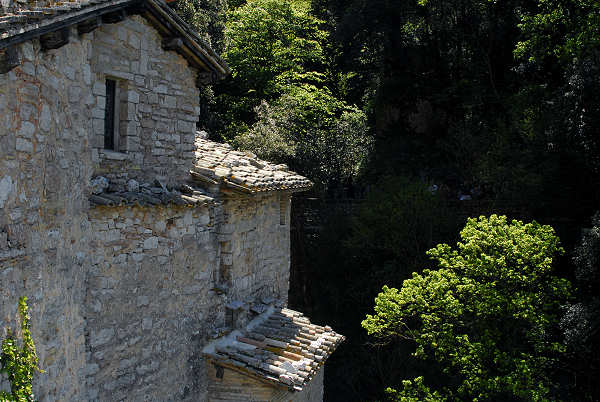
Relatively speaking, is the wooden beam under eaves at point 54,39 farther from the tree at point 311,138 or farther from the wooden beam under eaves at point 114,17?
the tree at point 311,138

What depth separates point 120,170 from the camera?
24.1ft

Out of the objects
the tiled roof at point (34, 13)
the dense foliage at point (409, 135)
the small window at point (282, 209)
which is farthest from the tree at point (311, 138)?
the tiled roof at point (34, 13)

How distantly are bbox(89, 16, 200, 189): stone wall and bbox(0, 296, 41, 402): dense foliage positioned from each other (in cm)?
290

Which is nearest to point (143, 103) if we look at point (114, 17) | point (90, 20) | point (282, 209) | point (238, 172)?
point (114, 17)

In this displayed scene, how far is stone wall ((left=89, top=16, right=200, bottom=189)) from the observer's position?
708 centimetres

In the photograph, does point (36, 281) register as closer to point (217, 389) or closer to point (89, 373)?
point (89, 373)

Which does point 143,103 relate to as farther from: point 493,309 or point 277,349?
point 493,309

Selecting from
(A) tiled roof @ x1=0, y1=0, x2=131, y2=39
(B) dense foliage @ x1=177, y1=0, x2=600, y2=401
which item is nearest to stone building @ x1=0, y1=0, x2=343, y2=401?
(A) tiled roof @ x1=0, y1=0, x2=131, y2=39

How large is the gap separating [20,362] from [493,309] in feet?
32.0

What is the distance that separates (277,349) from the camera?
30.3 feet

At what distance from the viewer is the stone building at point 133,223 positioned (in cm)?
468

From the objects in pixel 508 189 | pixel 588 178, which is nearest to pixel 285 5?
pixel 508 189

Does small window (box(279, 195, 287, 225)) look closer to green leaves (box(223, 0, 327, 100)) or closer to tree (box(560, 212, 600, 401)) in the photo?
tree (box(560, 212, 600, 401))

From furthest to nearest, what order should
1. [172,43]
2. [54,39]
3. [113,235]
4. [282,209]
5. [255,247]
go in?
[282,209]
[255,247]
[172,43]
[113,235]
[54,39]
